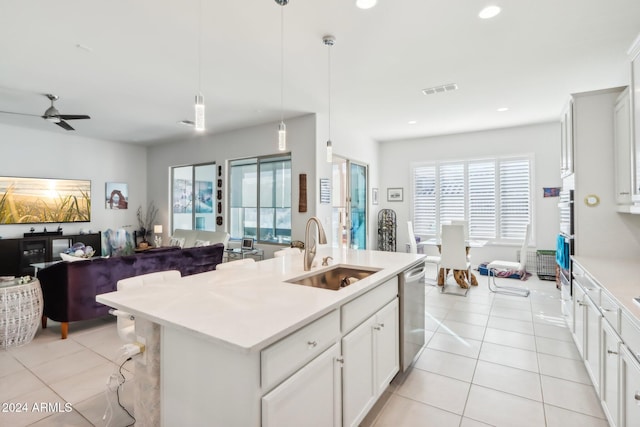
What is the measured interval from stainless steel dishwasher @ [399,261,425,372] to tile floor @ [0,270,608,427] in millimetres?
194

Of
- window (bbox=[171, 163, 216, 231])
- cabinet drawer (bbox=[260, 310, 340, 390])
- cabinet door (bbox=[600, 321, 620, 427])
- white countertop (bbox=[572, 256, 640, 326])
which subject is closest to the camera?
cabinet drawer (bbox=[260, 310, 340, 390])

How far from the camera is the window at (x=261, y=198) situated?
19.2ft

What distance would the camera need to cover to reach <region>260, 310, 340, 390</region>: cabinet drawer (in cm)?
115

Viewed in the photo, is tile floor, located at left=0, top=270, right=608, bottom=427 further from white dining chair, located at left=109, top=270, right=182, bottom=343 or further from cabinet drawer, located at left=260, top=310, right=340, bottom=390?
cabinet drawer, located at left=260, top=310, right=340, bottom=390

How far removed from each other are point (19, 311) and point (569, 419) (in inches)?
187

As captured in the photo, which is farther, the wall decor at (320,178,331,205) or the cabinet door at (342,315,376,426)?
the wall decor at (320,178,331,205)

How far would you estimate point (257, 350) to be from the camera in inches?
41.8

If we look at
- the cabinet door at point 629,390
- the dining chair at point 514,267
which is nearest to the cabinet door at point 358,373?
the cabinet door at point 629,390

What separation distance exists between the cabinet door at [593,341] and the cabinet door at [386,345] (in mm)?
1276

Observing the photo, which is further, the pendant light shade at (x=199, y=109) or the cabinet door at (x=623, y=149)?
the cabinet door at (x=623, y=149)

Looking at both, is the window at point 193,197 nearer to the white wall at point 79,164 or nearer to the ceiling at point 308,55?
the white wall at point 79,164

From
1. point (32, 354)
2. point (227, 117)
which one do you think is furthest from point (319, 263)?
point (227, 117)

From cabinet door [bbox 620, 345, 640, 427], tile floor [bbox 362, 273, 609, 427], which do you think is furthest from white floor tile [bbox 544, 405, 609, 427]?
cabinet door [bbox 620, 345, 640, 427]

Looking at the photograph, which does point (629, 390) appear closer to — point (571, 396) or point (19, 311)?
point (571, 396)
